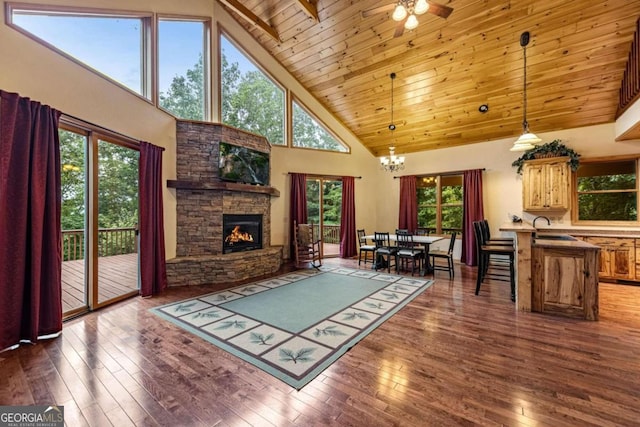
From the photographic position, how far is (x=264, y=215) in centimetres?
593

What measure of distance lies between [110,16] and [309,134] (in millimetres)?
4358

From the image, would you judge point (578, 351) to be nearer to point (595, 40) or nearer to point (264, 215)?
point (595, 40)

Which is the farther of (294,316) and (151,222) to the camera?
(151,222)

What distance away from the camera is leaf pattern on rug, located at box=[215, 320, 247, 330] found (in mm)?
2955

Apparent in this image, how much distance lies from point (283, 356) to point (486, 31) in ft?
17.6

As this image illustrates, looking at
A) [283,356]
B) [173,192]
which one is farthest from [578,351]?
[173,192]

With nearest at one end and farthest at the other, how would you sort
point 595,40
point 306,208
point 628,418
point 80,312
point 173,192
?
point 628,418 → point 80,312 → point 595,40 → point 173,192 → point 306,208

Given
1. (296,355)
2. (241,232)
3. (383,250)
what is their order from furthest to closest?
(383,250)
(241,232)
(296,355)

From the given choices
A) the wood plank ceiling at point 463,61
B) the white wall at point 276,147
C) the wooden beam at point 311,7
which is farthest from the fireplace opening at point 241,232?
the wooden beam at point 311,7

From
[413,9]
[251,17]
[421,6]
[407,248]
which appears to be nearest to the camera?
[421,6]

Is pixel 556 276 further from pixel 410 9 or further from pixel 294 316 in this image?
pixel 410 9

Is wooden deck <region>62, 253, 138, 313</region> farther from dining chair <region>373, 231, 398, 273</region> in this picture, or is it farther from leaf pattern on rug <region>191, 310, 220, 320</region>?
dining chair <region>373, 231, 398, 273</region>

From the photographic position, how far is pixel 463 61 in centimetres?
486

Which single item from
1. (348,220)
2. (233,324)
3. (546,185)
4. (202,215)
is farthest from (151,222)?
(546,185)
